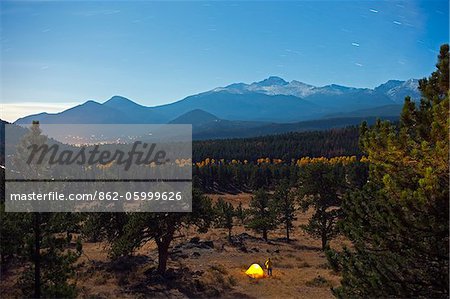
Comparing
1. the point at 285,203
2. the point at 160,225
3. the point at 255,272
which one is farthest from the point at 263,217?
the point at 160,225

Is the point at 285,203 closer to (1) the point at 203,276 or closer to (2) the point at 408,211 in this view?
(1) the point at 203,276

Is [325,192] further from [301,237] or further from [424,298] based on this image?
[424,298]

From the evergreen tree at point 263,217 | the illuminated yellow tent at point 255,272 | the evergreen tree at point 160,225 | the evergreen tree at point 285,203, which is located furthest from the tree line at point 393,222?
the evergreen tree at point 285,203

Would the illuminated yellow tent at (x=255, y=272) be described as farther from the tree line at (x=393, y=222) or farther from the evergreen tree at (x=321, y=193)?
the tree line at (x=393, y=222)

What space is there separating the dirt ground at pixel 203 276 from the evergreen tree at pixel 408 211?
542 inches

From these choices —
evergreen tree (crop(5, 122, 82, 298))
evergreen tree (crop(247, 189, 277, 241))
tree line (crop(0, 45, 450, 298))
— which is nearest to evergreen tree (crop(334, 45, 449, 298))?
tree line (crop(0, 45, 450, 298))

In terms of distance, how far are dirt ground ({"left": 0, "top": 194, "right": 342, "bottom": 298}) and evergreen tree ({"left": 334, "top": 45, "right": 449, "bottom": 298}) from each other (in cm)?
1378

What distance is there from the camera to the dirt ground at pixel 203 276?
25.6m

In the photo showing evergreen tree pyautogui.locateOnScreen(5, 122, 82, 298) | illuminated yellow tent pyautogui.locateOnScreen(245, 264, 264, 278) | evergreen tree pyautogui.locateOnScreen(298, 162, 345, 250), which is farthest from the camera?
evergreen tree pyautogui.locateOnScreen(298, 162, 345, 250)

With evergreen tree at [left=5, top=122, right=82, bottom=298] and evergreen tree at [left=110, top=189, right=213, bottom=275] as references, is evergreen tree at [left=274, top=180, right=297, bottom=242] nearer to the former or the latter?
evergreen tree at [left=110, top=189, right=213, bottom=275]

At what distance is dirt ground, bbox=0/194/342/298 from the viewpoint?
2560cm

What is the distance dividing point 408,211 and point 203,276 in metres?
20.7

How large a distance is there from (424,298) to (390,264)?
1.36 meters

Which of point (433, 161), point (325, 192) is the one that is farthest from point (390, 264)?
point (325, 192)
